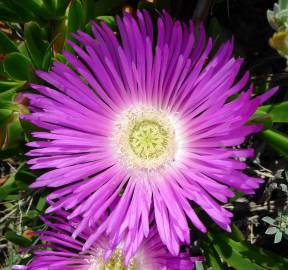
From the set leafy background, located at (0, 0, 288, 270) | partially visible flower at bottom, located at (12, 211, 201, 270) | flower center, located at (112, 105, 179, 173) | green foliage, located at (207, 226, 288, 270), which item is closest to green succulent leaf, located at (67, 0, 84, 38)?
leafy background, located at (0, 0, 288, 270)

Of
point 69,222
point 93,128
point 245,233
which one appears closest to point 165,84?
point 93,128

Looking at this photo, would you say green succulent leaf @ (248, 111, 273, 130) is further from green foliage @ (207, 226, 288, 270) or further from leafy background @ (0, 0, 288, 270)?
green foliage @ (207, 226, 288, 270)

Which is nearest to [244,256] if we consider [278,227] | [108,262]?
[278,227]

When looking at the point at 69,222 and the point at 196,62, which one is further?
the point at 69,222

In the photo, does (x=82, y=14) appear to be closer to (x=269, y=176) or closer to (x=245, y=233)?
(x=269, y=176)

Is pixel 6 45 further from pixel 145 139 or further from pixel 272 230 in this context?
pixel 272 230

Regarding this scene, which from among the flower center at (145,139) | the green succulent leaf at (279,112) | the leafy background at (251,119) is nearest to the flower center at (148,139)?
the flower center at (145,139)

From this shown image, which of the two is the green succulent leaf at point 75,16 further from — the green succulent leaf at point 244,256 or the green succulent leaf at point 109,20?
the green succulent leaf at point 244,256
